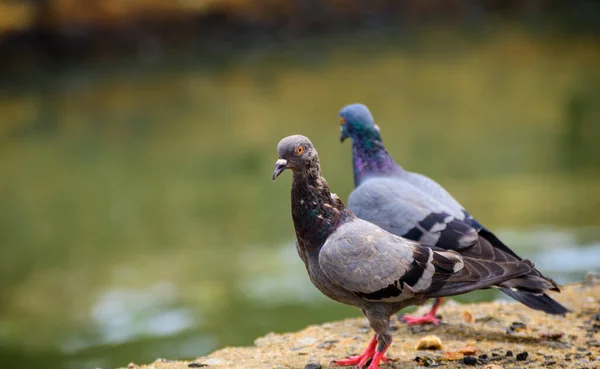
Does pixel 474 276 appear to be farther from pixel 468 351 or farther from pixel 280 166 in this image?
pixel 280 166

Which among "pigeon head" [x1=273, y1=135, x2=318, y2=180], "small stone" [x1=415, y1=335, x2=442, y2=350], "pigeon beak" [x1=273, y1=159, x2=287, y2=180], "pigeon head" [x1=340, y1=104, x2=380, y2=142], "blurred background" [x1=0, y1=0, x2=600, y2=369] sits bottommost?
"small stone" [x1=415, y1=335, x2=442, y2=350]

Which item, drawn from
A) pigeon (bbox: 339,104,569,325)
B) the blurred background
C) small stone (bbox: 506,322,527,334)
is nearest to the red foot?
pigeon (bbox: 339,104,569,325)

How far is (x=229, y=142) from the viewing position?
1474 cm

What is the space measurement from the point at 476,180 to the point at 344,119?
6.11 meters

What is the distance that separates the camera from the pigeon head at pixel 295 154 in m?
4.21

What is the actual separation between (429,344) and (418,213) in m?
0.87

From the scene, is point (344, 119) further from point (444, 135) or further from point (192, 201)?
point (444, 135)

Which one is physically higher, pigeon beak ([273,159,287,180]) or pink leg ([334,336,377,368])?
pigeon beak ([273,159,287,180])

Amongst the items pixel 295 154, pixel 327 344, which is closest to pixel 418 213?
pixel 327 344

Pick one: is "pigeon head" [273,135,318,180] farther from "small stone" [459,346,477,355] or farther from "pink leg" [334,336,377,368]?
"small stone" [459,346,477,355]

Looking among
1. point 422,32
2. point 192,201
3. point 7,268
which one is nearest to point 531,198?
point 192,201

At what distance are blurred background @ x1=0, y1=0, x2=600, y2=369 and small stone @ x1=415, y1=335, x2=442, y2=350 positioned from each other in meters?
2.95

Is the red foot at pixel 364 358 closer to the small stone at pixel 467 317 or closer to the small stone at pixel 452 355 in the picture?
the small stone at pixel 452 355

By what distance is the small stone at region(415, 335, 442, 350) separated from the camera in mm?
4922
